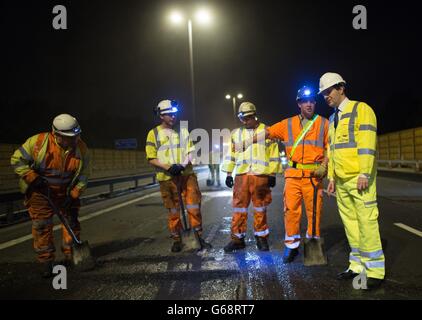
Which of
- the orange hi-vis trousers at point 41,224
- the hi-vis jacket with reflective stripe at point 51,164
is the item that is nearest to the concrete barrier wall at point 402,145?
the hi-vis jacket with reflective stripe at point 51,164

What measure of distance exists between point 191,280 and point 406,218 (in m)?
5.07

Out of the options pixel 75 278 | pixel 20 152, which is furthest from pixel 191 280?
pixel 20 152

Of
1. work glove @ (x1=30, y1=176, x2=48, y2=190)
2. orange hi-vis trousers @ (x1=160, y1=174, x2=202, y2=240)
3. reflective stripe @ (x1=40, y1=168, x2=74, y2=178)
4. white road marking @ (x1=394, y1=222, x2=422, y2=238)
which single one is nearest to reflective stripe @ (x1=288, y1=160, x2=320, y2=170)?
orange hi-vis trousers @ (x1=160, y1=174, x2=202, y2=240)

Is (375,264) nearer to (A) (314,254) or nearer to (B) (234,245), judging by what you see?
(A) (314,254)

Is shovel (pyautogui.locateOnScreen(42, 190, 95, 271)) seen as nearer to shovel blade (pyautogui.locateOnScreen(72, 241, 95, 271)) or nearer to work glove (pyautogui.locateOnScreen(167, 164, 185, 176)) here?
shovel blade (pyautogui.locateOnScreen(72, 241, 95, 271))

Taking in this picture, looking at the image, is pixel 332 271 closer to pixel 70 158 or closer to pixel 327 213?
pixel 70 158

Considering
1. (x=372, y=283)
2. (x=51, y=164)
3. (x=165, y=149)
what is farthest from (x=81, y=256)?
(x=372, y=283)

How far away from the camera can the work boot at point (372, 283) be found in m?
3.41

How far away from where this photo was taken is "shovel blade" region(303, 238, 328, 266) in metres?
4.14

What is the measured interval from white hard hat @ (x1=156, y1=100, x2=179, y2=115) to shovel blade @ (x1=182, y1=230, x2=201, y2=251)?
5.75 feet

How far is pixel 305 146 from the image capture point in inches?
172

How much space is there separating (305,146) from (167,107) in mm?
2050

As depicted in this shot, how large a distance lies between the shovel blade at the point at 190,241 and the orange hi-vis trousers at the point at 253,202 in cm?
52
